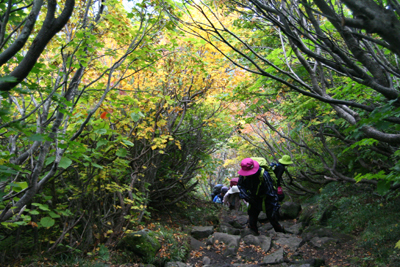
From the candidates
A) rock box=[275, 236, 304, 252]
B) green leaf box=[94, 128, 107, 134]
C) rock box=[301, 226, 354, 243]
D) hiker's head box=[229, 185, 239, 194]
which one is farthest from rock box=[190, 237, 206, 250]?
hiker's head box=[229, 185, 239, 194]

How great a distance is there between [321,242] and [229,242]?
6.62 feet

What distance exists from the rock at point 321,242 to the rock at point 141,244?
3.34m

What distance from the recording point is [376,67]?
2.08 meters

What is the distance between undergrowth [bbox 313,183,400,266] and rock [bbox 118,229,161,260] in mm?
3916

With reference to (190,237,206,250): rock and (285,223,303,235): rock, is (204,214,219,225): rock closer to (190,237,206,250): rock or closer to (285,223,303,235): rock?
(190,237,206,250): rock

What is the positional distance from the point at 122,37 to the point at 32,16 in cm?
255

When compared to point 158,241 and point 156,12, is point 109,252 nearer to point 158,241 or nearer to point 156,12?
point 158,241

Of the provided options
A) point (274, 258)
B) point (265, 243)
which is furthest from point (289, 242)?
point (274, 258)

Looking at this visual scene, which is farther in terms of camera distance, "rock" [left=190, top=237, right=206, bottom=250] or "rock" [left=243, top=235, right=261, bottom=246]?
"rock" [left=190, top=237, right=206, bottom=250]

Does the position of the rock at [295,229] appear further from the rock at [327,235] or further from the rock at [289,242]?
the rock at [289,242]

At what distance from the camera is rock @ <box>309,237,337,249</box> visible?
5500 millimetres

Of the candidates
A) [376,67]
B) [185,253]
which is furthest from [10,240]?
[376,67]

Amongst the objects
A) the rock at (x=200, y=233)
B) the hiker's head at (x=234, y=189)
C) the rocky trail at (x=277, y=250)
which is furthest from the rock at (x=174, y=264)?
the hiker's head at (x=234, y=189)

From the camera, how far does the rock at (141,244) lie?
5.04m
